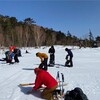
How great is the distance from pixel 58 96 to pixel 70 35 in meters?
106

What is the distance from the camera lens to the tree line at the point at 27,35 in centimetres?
7269

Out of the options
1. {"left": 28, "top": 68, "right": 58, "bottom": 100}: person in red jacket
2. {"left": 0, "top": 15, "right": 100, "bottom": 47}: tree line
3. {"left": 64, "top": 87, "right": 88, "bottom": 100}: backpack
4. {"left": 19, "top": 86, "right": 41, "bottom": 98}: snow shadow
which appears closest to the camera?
{"left": 64, "top": 87, "right": 88, "bottom": 100}: backpack

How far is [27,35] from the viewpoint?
85.2 meters

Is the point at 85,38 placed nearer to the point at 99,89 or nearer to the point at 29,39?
the point at 29,39

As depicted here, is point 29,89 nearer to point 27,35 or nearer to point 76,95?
point 76,95

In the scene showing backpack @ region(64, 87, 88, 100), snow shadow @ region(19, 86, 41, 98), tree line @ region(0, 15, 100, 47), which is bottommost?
snow shadow @ region(19, 86, 41, 98)

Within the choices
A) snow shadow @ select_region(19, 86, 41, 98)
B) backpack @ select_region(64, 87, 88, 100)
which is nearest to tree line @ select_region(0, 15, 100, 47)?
snow shadow @ select_region(19, 86, 41, 98)

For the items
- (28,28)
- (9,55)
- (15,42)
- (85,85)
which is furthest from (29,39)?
(85,85)

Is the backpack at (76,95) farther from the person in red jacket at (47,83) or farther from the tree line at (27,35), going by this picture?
the tree line at (27,35)

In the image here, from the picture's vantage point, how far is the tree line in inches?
2862

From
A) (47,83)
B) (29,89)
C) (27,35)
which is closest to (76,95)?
(47,83)

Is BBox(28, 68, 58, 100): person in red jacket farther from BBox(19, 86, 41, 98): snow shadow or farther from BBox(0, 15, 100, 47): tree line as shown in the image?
BBox(0, 15, 100, 47): tree line

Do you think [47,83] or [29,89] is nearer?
[47,83]

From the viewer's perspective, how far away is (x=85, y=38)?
314 ft
